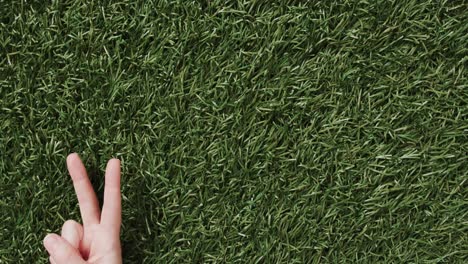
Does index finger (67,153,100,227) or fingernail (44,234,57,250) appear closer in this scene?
fingernail (44,234,57,250)

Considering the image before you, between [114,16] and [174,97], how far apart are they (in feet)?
1.09

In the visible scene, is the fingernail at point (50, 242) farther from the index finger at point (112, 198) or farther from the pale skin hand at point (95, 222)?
the index finger at point (112, 198)

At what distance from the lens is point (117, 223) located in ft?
6.85

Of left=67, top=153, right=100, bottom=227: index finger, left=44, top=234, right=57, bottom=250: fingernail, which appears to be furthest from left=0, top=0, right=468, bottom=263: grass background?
left=44, top=234, right=57, bottom=250: fingernail

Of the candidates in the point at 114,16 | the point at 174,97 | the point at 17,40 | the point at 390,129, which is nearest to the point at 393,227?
the point at 390,129

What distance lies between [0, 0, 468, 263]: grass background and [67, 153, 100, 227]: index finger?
70mm

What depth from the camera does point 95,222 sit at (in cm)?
210

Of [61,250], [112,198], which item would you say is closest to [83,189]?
[112,198]

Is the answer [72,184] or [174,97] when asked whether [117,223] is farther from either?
[174,97]

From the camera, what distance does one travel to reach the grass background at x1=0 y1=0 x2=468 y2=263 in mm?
2156

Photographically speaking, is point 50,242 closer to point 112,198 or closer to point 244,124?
point 112,198

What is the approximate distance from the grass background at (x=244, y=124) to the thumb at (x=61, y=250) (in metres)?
0.18

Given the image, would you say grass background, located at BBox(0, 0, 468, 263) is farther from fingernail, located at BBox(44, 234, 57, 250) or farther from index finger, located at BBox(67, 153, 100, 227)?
fingernail, located at BBox(44, 234, 57, 250)

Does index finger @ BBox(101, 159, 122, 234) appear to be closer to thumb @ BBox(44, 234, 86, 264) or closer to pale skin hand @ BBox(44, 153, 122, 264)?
pale skin hand @ BBox(44, 153, 122, 264)
